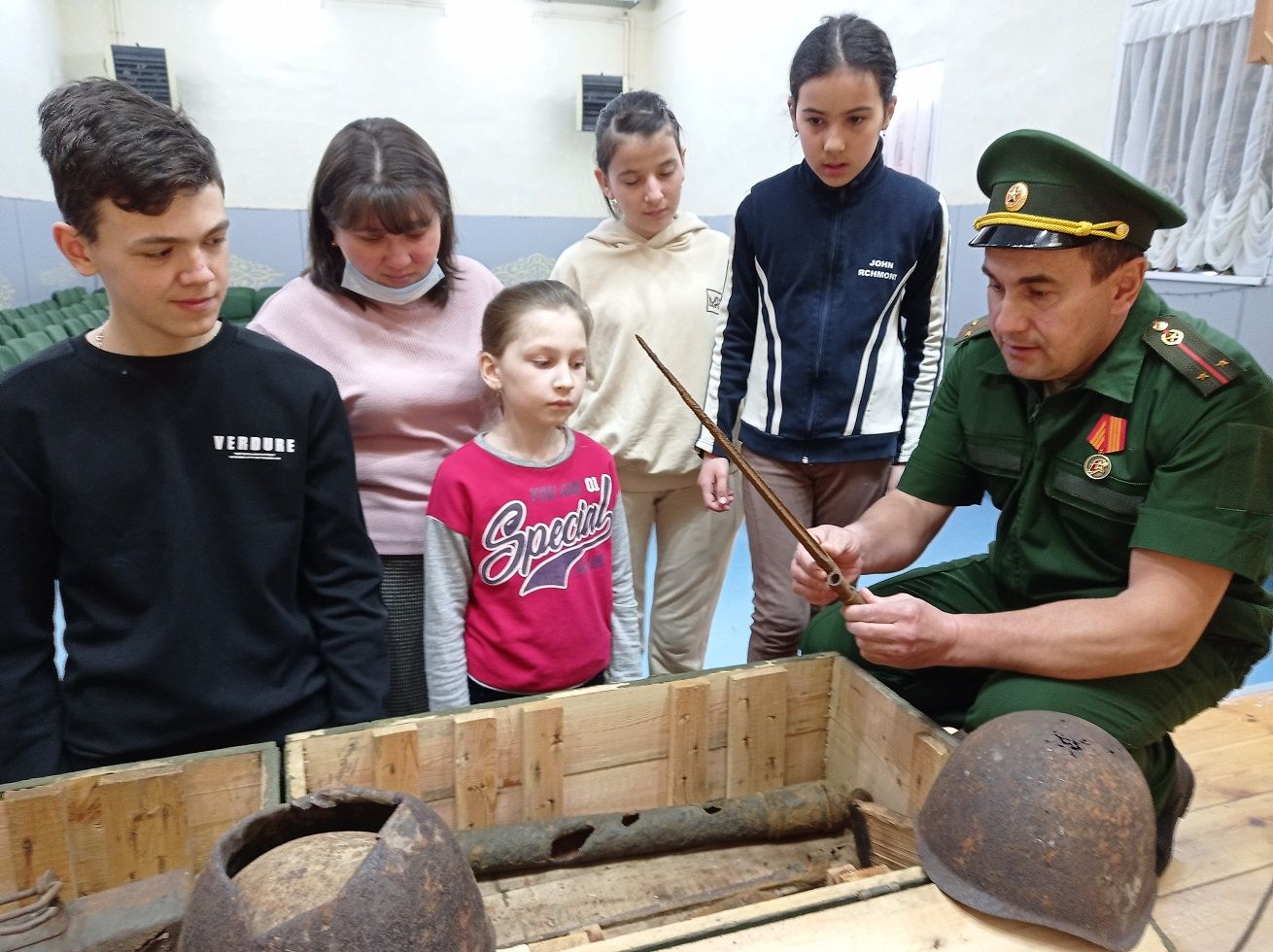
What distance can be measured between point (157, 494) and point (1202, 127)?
4.33m

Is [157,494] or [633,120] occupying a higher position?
[633,120]

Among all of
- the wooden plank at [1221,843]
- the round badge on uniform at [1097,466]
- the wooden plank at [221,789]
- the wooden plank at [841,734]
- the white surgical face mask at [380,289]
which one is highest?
the white surgical face mask at [380,289]

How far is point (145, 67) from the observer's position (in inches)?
A: 316

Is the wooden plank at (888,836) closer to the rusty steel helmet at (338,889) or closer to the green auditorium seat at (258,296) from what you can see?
the rusty steel helmet at (338,889)

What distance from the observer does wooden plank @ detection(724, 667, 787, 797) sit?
1.63 meters

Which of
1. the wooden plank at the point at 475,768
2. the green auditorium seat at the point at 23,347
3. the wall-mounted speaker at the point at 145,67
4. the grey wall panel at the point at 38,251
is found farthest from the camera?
the wall-mounted speaker at the point at 145,67

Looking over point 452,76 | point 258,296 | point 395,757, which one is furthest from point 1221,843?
point 452,76

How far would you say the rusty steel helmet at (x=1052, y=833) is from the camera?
40.1 inches

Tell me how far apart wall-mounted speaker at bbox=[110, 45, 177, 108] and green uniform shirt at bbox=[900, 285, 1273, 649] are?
8.48m

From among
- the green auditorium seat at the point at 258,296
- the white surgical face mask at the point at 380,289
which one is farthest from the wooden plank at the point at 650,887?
the green auditorium seat at the point at 258,296

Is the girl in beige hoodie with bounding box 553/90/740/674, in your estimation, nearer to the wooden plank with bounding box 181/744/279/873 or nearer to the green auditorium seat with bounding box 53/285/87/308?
the wooden plank with bounding box 181/744/279/873

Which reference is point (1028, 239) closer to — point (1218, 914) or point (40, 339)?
point (1218, 914)

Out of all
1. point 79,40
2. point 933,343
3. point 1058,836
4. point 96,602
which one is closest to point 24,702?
point 96,602

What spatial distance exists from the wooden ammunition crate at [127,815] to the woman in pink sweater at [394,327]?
1.61 feet
